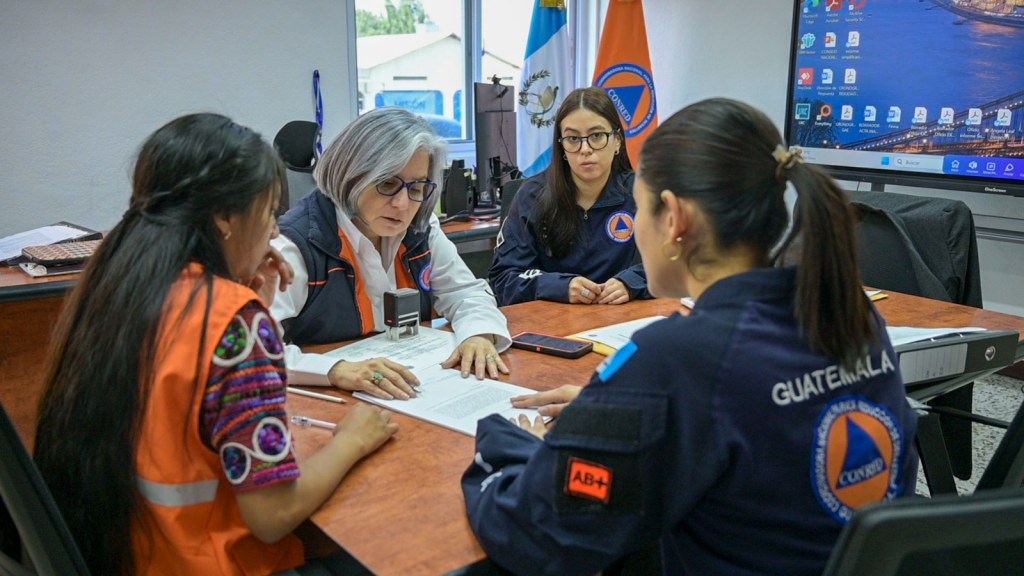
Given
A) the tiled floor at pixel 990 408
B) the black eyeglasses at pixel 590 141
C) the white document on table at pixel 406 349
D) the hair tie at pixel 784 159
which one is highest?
the hair tie at pixel 784 159

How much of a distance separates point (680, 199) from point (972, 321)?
1.48 metres

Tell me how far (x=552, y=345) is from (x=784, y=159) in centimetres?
94

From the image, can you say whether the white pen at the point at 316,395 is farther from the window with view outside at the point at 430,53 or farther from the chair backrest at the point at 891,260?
the window with view outside at the point at 430,53

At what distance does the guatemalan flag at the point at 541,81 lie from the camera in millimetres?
5090

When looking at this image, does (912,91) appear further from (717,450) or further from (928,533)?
(928,533)

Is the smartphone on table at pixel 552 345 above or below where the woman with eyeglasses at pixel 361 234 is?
below

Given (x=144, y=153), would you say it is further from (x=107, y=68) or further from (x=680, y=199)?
(x=107, y=68)

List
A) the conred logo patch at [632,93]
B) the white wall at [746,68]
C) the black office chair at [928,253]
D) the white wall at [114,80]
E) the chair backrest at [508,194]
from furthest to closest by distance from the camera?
the conred logo patch at [632,93] → the white wall at [746,68] → the white wall at [114,80] → the chair backrest at [508,194] → the black office chair at [928,253]

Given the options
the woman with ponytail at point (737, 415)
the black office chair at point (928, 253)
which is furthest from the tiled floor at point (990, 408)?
the woman with ponytail at point (737, 415)

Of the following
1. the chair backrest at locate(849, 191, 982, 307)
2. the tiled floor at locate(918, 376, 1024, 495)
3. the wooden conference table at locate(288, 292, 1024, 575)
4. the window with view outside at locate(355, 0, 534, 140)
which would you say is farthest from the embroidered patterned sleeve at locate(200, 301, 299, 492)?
the window with view outside at locate(355, 0, 534, 140)

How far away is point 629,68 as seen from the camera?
487 centimetres

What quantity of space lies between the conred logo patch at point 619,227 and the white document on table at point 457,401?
1106 mm

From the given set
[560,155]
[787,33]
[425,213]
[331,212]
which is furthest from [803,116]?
[331,212]

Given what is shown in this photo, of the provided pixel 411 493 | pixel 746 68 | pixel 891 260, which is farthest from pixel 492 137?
pixel 411 493
